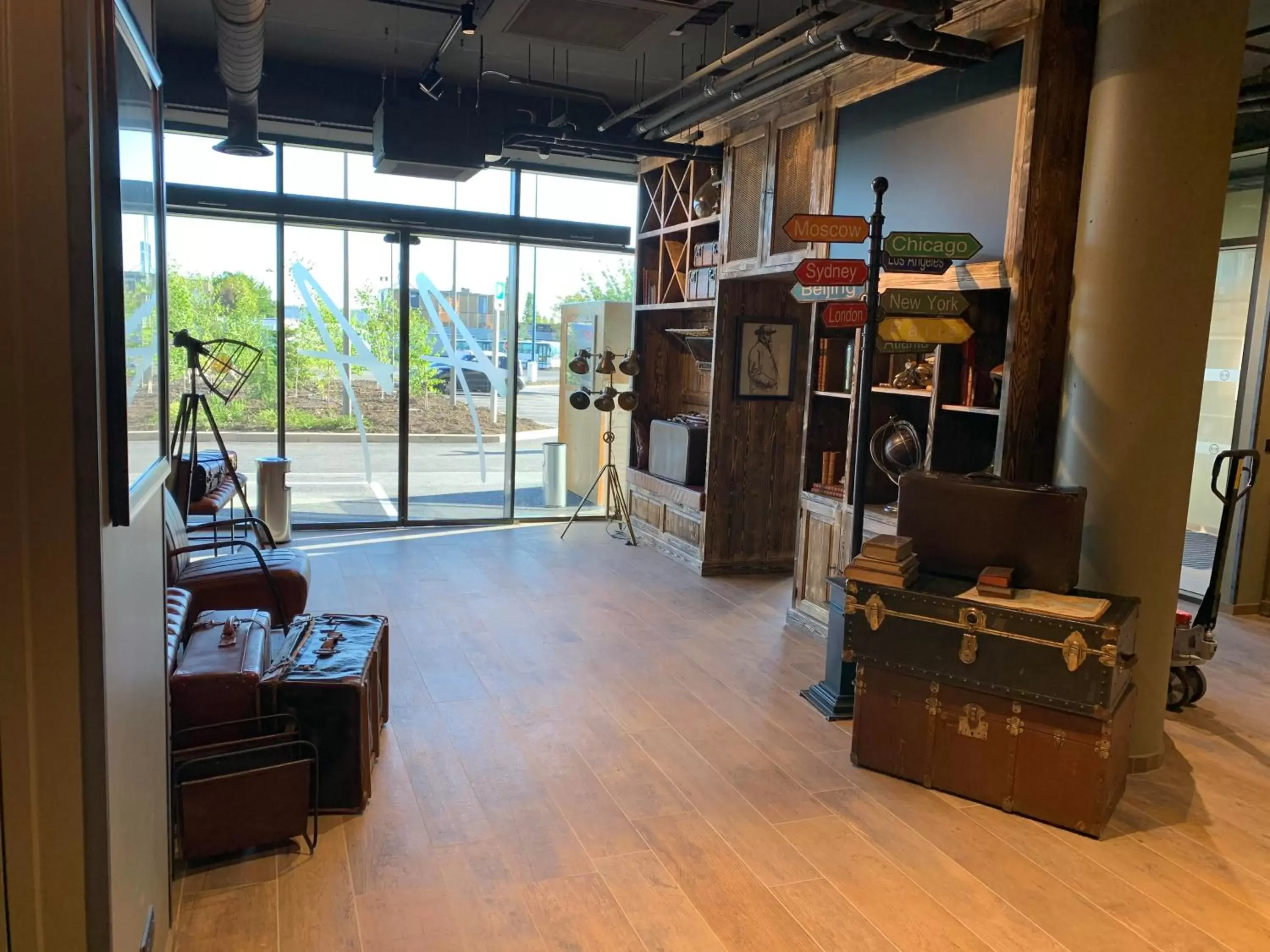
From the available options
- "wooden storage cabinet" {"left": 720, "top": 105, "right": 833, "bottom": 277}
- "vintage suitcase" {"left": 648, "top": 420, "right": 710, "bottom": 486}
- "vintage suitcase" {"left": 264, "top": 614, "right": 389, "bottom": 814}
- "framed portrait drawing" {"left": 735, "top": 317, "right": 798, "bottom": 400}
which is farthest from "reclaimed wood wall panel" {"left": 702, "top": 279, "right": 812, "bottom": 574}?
"vintage suitcase" {"left": 264, "top": 614, "right": 389, "bottom": 814}

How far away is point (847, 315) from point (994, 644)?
165cm

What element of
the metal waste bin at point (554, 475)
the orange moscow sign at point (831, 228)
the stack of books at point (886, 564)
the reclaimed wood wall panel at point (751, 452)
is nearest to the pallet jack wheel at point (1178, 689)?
the stack of books at point (886, 564)

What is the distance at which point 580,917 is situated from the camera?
2.60 m

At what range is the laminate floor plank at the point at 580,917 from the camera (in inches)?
97.7

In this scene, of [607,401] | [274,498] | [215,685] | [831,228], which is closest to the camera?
[215,685]

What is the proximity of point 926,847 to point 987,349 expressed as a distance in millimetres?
2363

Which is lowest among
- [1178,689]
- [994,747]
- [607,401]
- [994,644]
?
[1178,689]

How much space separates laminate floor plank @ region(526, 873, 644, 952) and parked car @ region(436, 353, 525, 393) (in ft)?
19.2

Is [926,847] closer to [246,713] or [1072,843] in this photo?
[1072,843]

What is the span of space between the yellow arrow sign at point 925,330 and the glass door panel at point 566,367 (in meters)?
4.36

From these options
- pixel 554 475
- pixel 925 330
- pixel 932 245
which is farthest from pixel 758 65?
pixel 554 475

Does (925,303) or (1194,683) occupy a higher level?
(925,303)

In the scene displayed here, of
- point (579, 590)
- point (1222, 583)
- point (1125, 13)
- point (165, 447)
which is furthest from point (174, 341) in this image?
point (1222, 583)

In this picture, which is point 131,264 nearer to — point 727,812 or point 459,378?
point 727,812
